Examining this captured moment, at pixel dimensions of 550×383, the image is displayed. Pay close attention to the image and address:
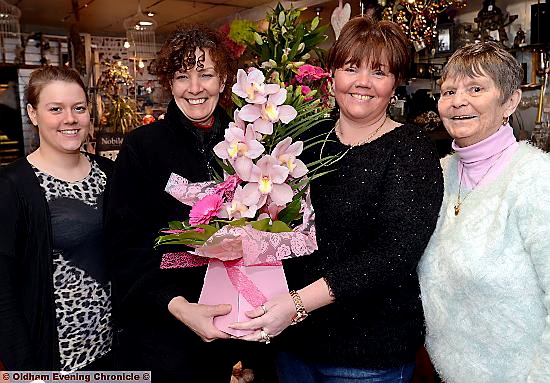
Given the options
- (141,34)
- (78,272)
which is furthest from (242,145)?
(141,34)

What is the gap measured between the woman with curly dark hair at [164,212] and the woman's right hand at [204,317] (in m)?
0.09

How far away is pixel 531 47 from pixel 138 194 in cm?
394

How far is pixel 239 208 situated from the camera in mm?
1137

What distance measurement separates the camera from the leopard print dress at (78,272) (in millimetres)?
1630

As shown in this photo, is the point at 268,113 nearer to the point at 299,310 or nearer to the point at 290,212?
the point at 290,212

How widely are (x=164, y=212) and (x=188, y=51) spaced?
462 mm

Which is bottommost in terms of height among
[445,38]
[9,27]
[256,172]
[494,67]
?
[256,172]

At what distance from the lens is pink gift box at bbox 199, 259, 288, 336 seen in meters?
1.21

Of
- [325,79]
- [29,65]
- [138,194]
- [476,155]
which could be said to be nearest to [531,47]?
[325,79]

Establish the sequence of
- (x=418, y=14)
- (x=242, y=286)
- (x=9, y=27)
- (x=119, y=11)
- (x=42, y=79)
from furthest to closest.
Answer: (x=119, y=11) < (x=9, y=27) < (x=418, y=14) < (x=42, y=79) < (x=242, y=286)

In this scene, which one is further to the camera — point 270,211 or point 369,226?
point 369,226

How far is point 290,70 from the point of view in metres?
1.62

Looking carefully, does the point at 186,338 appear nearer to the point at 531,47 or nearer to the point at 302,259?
the point at 302,259

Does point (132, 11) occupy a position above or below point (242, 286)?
above
